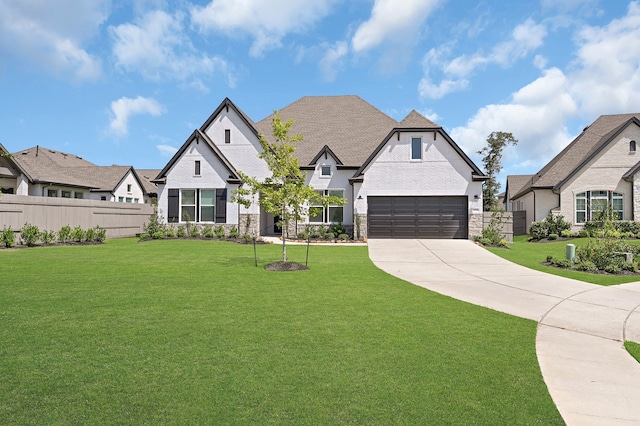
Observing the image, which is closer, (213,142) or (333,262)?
(333,262)

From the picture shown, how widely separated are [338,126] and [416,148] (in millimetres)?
7223

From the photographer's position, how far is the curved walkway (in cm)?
370

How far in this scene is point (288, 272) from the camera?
10352 mm

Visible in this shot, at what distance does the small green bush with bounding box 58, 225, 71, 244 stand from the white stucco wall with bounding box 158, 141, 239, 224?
19.9 ft

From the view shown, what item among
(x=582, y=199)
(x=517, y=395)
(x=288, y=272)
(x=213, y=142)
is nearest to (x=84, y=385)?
(x=517, y=395)

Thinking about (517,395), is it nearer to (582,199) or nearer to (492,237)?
(492,237)

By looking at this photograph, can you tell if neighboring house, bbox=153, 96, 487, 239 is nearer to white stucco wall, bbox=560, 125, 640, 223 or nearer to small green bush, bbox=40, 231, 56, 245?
small green bush, bbox=40, 231, 56, 245

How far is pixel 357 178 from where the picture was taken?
70.4 ft

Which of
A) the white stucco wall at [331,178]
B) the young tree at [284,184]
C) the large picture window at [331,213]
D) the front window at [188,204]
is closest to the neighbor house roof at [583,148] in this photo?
the white stucco wall at [331,178]

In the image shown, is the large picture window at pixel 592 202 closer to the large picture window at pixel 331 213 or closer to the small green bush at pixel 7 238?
the large picture window at pixel 331 213

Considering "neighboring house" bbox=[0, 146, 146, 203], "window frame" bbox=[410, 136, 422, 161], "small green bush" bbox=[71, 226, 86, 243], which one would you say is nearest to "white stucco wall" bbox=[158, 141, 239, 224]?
"small green bush" bbox=[71, 226, 86, 243]

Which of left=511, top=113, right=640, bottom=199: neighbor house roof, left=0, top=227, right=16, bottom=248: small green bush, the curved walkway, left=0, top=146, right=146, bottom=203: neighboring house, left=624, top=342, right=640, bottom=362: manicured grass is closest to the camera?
the curved walkway

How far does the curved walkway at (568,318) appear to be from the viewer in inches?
146

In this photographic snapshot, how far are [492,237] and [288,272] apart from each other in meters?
13.7
